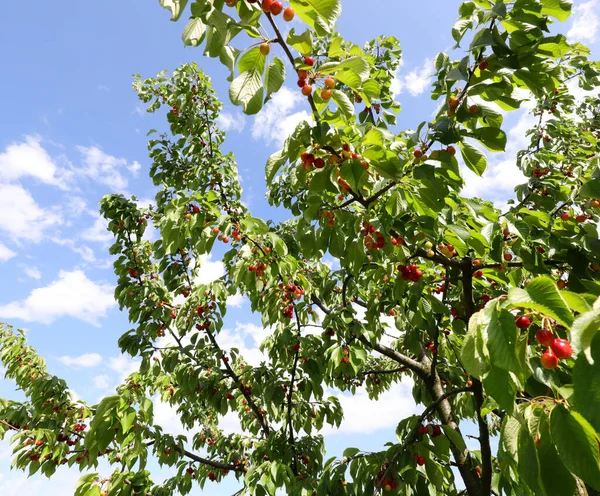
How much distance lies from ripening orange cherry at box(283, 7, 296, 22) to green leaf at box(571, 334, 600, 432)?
1.45 meters

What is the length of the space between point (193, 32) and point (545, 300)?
1476 millimetres

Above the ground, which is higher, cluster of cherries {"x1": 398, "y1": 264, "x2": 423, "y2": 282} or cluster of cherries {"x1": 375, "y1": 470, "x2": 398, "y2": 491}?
cluster of cherries {"x1": 398, "y1": 264, "x2": 423, "y2": 282}

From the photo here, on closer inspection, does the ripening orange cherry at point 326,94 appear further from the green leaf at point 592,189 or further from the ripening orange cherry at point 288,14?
the green leaf at point 592,189

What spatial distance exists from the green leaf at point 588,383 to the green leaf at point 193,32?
156 centimetres

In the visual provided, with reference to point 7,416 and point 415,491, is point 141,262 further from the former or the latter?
point 415,491

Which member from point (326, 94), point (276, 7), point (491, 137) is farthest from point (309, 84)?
point (491, 137)

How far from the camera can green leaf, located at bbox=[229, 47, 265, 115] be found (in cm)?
136

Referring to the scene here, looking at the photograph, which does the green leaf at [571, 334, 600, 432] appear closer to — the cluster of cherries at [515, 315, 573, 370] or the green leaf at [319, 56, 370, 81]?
the cluster of cherries at [515, 315, 573, 370]

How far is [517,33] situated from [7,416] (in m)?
5.96

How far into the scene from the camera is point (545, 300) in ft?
2.92

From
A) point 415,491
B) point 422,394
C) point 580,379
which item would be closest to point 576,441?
point 580,379

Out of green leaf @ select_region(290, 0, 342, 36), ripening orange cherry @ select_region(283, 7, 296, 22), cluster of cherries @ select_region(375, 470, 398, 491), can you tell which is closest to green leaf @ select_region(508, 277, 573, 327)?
green leaf @ select_region(290, 0, 342, 36)

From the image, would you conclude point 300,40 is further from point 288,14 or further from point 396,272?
point 396,272

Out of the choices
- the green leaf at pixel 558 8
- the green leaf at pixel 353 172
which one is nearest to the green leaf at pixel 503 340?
the green leaf at pixel 353 172
